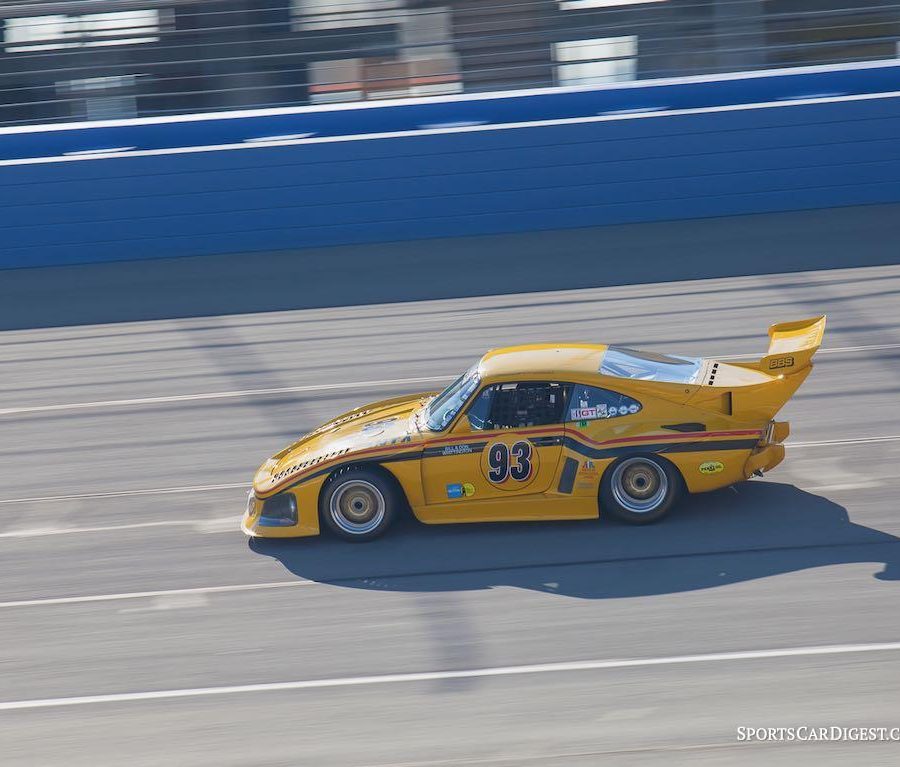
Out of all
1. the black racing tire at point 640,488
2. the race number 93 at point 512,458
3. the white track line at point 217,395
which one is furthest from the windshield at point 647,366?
the white track line at point 217,395

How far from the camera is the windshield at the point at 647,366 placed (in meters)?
8.50

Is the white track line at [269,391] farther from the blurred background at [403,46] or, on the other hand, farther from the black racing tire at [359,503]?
the blurred background at [403,46]

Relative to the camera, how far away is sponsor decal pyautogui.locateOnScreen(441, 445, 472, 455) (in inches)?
330

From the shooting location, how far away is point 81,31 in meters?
18.4

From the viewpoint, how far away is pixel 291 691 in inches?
275

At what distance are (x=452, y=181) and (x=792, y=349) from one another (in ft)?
29.8

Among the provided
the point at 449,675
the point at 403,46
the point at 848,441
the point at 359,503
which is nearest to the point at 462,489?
the point at 359,503

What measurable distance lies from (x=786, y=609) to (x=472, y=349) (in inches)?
243

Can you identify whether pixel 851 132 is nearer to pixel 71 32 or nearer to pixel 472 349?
pixel 472 349

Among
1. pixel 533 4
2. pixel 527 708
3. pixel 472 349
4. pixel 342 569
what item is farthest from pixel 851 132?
pixel 527 708

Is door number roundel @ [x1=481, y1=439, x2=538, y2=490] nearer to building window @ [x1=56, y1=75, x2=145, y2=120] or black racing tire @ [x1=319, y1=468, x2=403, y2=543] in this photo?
black racing tire @ [x1=319, y1=468, x2=403, y2=543]

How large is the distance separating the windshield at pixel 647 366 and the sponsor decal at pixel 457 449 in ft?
→ 3.41

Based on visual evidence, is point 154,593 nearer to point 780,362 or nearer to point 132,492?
point 132,492

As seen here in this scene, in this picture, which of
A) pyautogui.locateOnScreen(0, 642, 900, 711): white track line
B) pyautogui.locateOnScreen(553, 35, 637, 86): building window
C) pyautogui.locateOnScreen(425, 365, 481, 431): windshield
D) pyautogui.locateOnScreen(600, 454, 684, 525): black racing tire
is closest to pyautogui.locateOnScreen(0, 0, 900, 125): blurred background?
pyautogui.locateOnScreen(553, 35, 637, 86): building window
